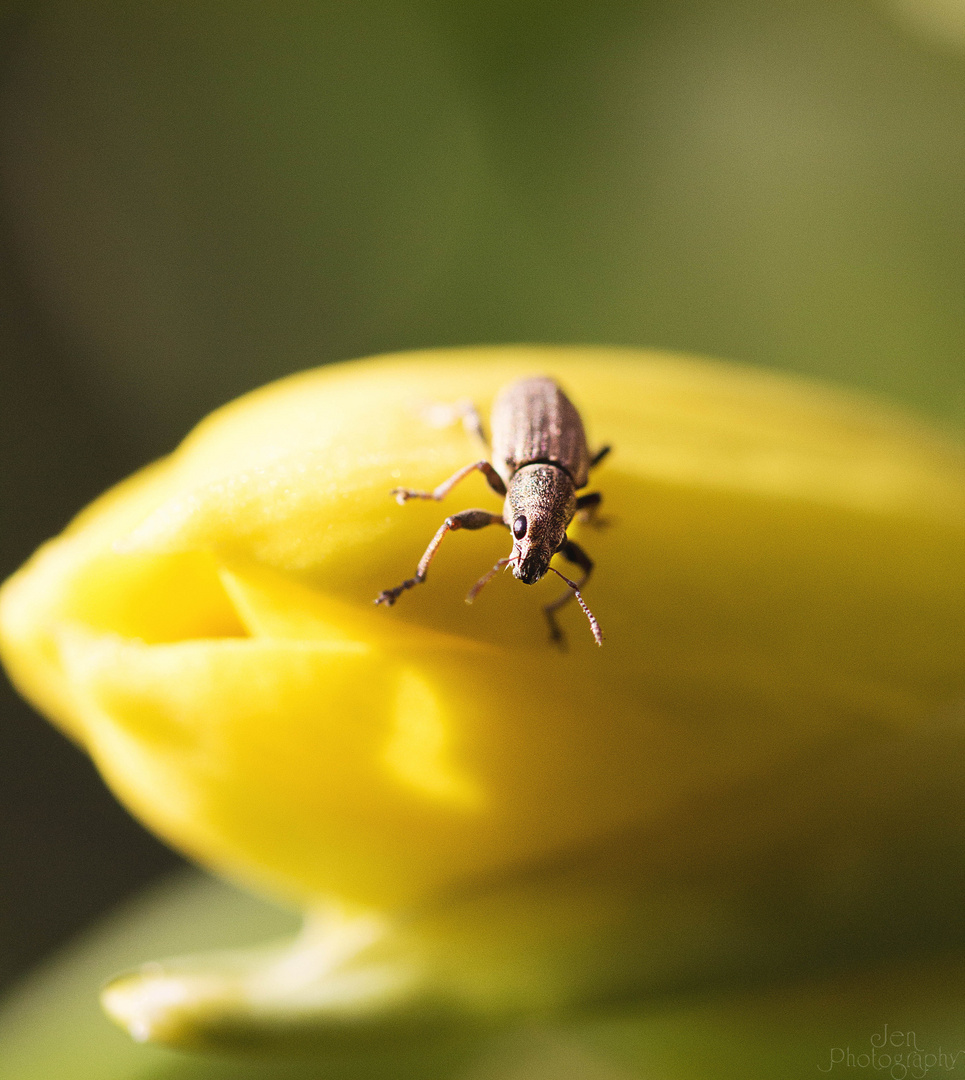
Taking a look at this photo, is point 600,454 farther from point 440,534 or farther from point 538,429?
point 440,534

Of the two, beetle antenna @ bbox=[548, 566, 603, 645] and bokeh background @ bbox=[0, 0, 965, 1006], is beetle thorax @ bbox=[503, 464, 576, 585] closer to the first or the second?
beetle antenna @ bbox=[548, 566, 603, 645]

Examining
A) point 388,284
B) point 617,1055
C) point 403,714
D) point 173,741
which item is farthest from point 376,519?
point 388,284

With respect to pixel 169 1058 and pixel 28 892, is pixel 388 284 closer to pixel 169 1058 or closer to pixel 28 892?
pixel 169 1058

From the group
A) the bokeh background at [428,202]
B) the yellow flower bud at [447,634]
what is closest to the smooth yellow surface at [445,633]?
the yellow flower bud at [447,634]

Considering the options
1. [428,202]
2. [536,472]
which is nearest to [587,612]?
[536,472]

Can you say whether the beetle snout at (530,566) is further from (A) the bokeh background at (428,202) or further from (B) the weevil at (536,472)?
(A) the bokeh background at (428,202)

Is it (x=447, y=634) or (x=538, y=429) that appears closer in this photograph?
(x=447, y=634)
